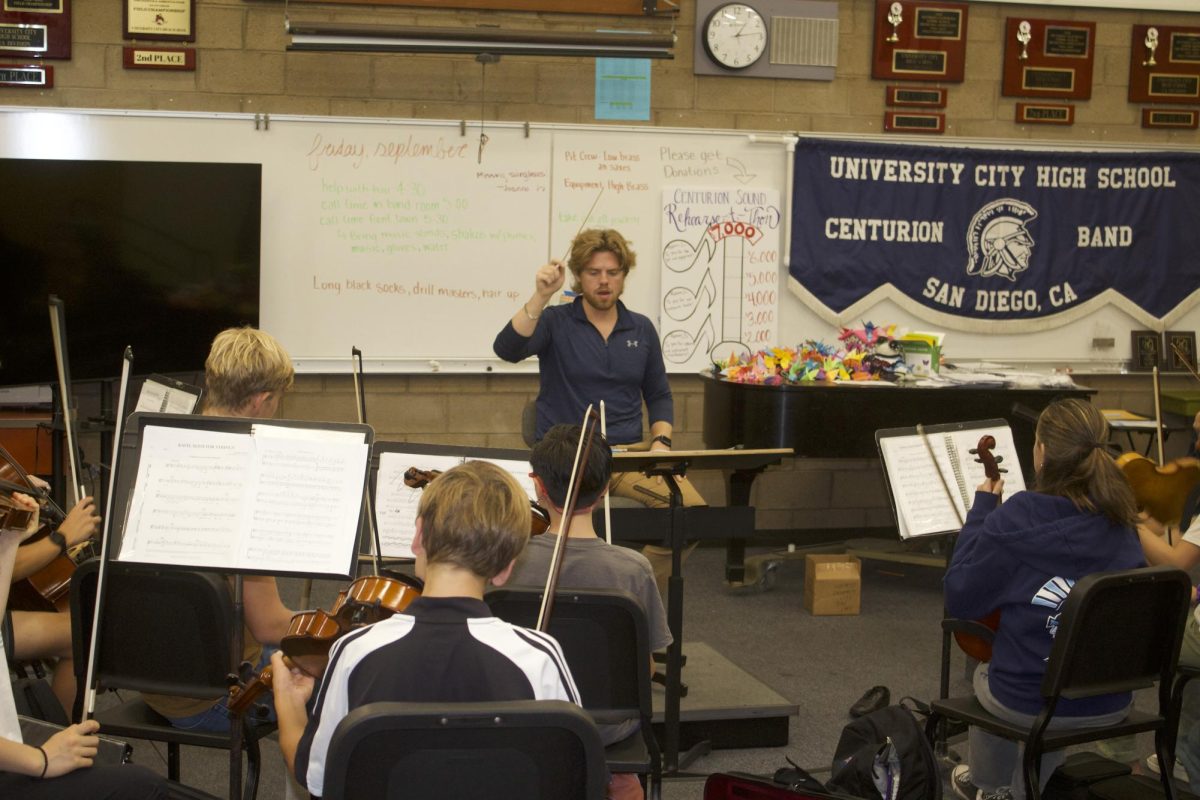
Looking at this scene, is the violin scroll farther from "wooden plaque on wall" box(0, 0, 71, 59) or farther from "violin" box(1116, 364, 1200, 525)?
"wooden plaque on wall" box(0, 0, 71, 59)

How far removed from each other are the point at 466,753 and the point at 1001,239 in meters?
5.83

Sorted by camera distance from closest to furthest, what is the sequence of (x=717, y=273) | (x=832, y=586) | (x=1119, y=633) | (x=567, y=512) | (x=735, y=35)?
(x=567, y=512) → (x=1119, y=633) → (x=832, y=586) → (x=735, y=35) → (x=717, y=273)

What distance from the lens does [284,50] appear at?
5980 mm

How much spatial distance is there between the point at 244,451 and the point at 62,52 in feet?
12.8

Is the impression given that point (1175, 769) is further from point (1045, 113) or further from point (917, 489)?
point (1045, 113)

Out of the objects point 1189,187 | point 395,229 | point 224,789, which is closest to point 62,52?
point 395,229

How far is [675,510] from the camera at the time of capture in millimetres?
3701

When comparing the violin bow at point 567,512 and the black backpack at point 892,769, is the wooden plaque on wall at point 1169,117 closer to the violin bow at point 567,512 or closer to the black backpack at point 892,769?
the black backpack at point 892,769

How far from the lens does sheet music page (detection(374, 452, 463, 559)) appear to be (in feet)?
11.1

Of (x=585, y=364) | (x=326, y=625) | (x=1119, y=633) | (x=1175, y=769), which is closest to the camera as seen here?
(x=326, y=625)

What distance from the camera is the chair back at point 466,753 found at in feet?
5.61

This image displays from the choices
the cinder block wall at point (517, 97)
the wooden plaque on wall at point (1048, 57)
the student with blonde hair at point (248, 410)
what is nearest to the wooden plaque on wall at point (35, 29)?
the cinder block wall at point (517, 97)

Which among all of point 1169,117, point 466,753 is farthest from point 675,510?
point 1169,117

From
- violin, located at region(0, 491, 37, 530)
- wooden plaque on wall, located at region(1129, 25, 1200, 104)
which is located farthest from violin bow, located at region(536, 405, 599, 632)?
wooden plaque on wall, located at region(1129, 25, 1200, 104)
